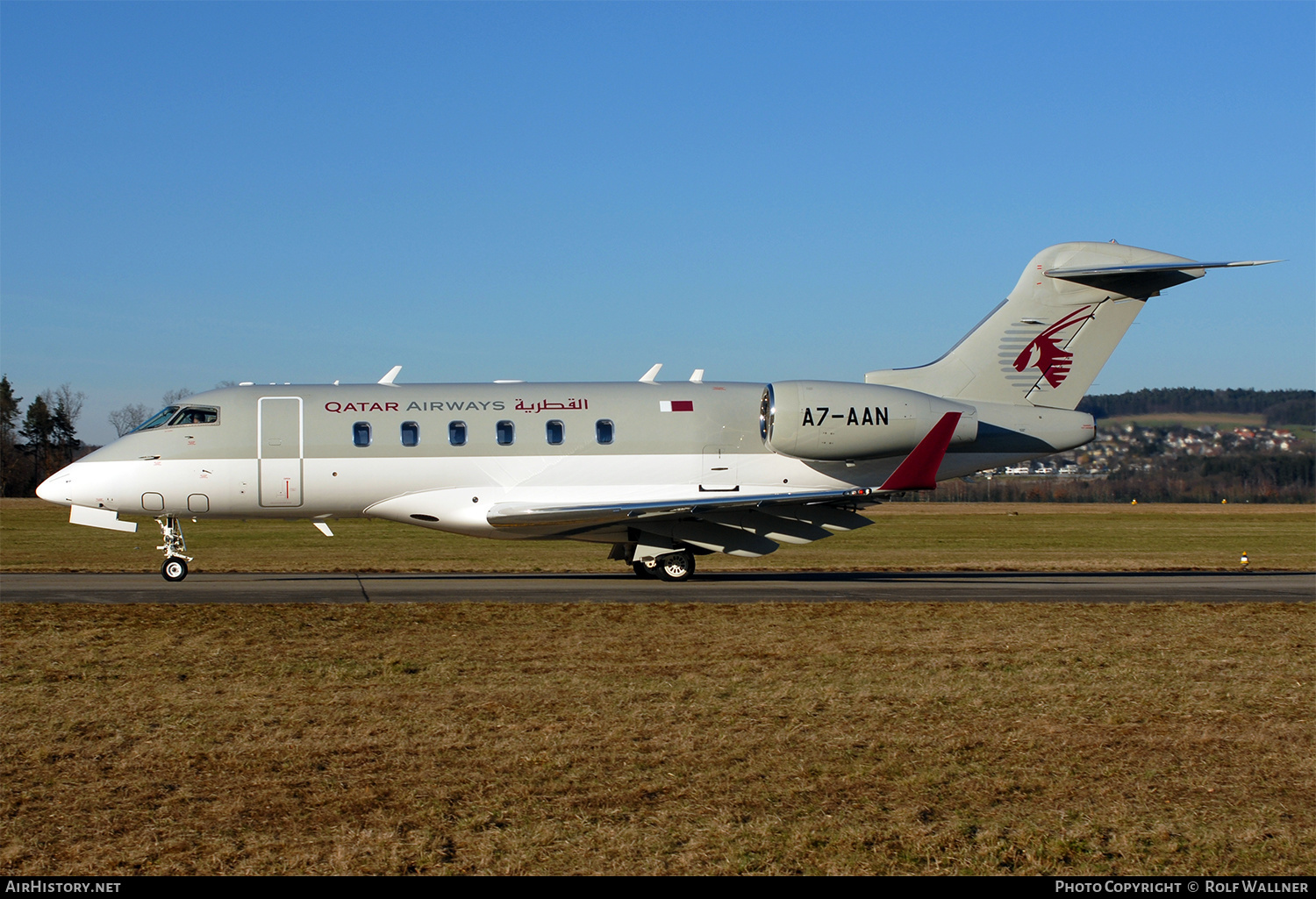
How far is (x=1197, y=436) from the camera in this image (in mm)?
78562

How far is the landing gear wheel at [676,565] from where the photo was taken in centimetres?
2284

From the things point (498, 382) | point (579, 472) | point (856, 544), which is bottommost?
point (856, 544)

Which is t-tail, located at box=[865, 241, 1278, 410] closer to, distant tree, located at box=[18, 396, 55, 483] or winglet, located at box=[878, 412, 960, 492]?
winglet, located at box=[878, 412, 960, 492]

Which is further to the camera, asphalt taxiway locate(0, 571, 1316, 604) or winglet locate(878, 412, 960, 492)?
winglet locate(878, 412, 960, 492)

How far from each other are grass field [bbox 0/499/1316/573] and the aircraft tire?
1.56 metres

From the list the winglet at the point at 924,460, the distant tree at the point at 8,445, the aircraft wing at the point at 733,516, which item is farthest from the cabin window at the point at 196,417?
the distant tree at the point at 8,445

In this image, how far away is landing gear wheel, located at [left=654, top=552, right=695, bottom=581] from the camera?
22844mm

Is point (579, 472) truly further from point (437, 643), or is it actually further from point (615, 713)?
point (615, 713)

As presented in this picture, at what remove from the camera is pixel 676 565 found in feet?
75.0

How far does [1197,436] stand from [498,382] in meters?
68.7

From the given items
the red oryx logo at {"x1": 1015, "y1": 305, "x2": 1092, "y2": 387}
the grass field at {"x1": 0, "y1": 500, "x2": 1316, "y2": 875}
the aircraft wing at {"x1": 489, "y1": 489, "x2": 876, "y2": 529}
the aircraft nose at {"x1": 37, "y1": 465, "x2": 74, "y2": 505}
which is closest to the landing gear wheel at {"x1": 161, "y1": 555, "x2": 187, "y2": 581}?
the aircraft nose at {"x1": 37, "y1": 465, "x2": 74, "y2": 505}

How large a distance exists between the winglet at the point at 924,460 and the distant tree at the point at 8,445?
291 ft

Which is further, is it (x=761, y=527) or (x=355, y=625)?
(x=761, y=527)
